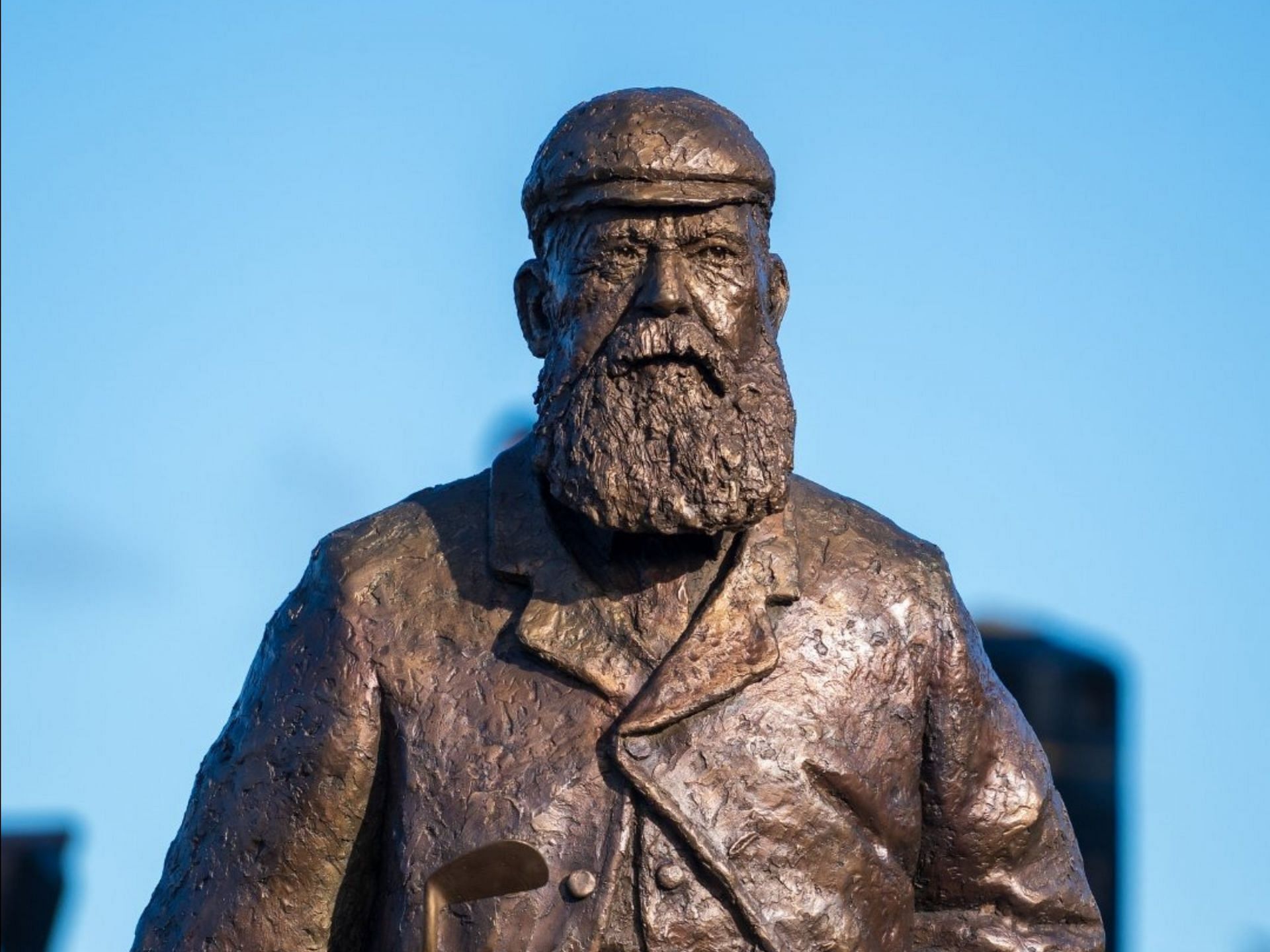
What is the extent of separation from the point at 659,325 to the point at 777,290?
581 millimetres

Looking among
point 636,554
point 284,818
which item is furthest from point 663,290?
point 284,818

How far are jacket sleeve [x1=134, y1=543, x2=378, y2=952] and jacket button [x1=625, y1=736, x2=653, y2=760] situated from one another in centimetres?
63

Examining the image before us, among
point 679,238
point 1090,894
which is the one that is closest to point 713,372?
point 679,238

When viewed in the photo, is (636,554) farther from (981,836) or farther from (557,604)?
(981,836)

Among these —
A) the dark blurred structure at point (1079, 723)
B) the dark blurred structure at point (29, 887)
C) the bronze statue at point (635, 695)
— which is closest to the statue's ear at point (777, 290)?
the bronze statue at point (635, 695)

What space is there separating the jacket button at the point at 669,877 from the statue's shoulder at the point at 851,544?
0.87 metres

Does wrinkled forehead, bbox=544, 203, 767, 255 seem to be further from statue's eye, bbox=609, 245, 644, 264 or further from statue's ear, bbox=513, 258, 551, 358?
statue's ear, bbox=513, 258, 551, 358

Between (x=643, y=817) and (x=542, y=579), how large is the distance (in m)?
0.67

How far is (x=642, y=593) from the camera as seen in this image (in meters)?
8.58

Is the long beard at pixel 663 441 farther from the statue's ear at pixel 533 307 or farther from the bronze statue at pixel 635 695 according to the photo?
the statue's ear at pixel 533 307

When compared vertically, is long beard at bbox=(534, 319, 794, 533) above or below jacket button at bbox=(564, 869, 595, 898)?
above

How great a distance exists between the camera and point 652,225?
847 centimetres

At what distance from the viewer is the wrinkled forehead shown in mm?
8461

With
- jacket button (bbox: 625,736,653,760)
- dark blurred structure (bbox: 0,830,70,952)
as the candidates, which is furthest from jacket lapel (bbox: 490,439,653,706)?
dark blurred structure (bbox: 0,830,70,952)
